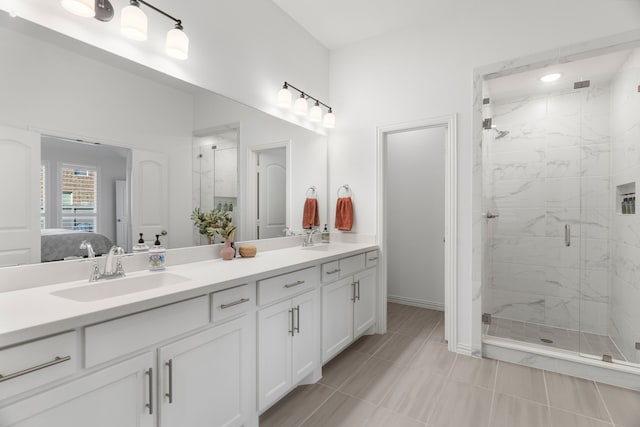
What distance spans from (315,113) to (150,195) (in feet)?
5.82

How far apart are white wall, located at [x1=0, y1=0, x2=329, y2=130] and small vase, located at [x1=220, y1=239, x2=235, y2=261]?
1.06 m

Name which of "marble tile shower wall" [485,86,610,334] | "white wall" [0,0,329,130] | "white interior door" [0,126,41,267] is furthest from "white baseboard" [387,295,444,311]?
"white interior door" [0,126,41,267]

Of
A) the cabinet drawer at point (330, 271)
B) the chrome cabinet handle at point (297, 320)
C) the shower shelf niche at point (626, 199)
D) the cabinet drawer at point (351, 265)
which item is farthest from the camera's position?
the cabinet drawer at point (351, 265)

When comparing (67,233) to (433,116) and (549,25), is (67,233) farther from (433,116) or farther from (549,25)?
(549,25)

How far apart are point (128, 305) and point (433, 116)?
2670 millimetres

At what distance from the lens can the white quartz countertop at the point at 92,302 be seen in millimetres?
886

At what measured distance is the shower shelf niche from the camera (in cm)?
234

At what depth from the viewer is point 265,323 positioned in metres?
1.70

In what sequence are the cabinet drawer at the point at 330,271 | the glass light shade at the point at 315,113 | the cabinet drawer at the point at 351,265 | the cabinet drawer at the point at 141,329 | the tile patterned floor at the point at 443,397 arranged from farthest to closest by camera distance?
1. the glass light shade at the point at 315,113
2. the cabinet drawer at the point at 351,265
3. the cabinet drawer at the point at 330,271
4. the tile patterned floor at the point at 443,397
5. the cabinet drawer at the point at 141,329

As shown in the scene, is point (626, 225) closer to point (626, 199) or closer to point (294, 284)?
point (626, 199)

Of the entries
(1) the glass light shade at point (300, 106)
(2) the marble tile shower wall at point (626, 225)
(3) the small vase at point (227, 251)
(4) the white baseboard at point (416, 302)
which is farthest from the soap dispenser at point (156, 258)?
(2) the marble tile shower wall at point (626, 225)

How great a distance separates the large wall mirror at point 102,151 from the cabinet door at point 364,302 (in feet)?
3.55

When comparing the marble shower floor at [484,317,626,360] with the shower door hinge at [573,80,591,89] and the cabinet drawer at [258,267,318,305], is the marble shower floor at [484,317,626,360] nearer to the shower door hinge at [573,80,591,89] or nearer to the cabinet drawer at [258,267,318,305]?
the cabinet drawer at [258,267,318,305]

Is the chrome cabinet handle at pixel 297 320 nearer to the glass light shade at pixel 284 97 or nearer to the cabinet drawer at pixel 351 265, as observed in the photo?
the cabinet drawer at pixel 351 265
